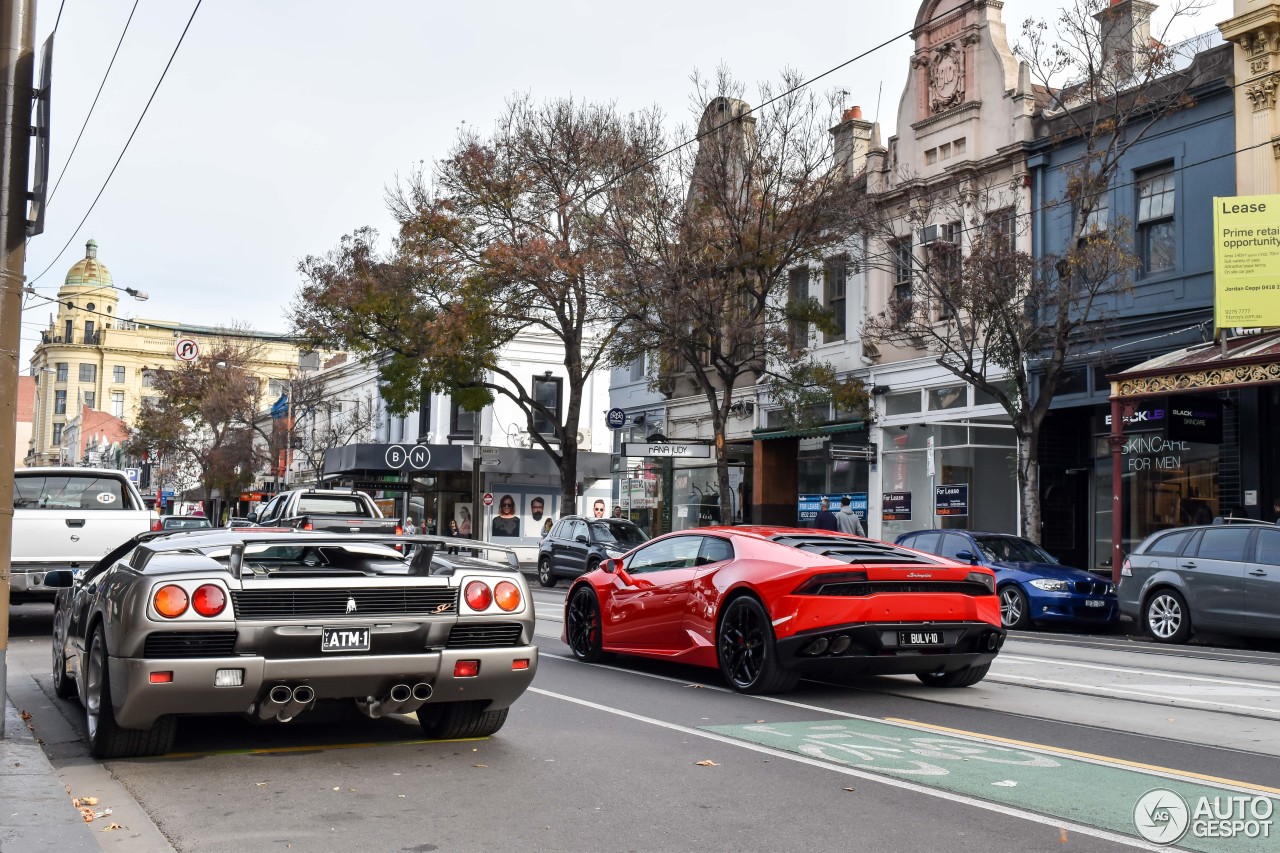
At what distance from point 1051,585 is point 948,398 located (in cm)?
884

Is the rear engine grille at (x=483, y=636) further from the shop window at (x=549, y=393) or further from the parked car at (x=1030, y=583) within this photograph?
the shop window at (x=549, y=393)

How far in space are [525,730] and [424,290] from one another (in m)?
23.5

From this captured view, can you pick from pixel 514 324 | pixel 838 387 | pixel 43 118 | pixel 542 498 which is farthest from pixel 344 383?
pixel 43 118

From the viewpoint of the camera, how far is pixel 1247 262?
19.1 metres

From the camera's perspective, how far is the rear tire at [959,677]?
1041cm

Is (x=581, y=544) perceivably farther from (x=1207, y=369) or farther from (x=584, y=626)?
(x=584, y=626)

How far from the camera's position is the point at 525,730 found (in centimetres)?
809

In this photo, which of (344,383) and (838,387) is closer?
(838,387)

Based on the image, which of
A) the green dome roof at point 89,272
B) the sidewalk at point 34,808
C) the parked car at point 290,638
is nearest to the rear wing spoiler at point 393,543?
the parked car at point 290,638

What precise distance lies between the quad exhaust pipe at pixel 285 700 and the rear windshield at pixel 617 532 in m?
20.2

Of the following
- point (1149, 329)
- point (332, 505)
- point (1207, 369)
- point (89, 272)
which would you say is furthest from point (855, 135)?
point (89, 272)

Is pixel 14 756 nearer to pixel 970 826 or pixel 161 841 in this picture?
pixel 161 841

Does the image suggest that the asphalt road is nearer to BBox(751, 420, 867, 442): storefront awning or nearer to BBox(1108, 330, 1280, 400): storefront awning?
BBox(1108, 330, 1280, 400): storefront awning

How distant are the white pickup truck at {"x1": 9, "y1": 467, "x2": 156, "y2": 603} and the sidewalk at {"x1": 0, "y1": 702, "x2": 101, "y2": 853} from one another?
7328 mm
